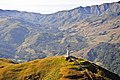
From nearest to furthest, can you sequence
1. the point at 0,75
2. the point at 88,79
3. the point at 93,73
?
the point at 88,79
the point at 93,73
the point at 0,75

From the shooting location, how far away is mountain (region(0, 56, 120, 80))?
126062 millimetres

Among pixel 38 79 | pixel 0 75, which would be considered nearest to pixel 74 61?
pixel 38 79

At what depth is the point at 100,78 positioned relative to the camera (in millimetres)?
122750

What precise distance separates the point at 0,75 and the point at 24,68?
12151 millimetres

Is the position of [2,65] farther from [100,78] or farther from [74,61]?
[100,78]

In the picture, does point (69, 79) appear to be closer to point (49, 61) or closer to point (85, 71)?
point (85, 71)

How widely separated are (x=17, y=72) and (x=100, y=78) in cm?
4092

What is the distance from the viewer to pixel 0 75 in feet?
460

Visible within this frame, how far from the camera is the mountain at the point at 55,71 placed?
126 meters

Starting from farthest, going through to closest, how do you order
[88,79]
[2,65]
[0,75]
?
[2,65], [0,75], [88,79]

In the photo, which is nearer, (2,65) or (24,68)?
(24,68)

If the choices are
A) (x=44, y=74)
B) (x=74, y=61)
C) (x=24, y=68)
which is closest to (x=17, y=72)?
(x=24, y=68)

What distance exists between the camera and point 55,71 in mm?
132625

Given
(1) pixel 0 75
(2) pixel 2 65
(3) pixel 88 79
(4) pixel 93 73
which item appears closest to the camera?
(3) pixel 88 79
